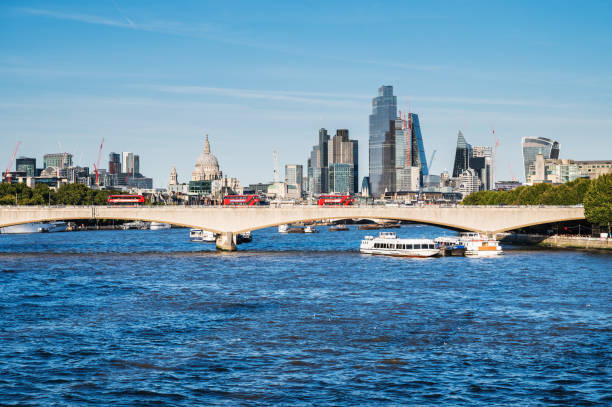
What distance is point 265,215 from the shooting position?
4619 inches

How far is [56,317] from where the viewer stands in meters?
56.4

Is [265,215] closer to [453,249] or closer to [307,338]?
[453,249]

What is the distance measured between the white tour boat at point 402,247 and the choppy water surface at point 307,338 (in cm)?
2462

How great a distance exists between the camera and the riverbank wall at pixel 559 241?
389 feet

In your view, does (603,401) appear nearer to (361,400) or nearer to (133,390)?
(361,400)

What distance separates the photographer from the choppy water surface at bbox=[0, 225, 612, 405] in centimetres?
3747

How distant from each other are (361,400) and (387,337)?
1314 centimetres

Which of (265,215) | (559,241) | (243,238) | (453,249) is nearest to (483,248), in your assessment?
(453,249)

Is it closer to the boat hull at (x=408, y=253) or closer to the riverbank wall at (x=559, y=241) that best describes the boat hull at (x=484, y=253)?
the boat hull at (x=408, y=253)

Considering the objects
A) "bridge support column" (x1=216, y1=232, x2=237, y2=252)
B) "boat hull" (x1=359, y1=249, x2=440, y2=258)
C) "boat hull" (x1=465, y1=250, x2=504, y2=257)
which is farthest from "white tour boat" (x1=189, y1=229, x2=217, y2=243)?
"boat hull" (x1=465, y1=250, x2=504, y2=257)

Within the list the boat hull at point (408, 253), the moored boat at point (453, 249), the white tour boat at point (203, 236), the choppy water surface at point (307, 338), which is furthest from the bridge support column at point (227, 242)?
the white tour boat at point (203, 236)

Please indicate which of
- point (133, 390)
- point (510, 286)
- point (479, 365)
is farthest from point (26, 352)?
point (510, 286)

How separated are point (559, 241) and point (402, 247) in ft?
106

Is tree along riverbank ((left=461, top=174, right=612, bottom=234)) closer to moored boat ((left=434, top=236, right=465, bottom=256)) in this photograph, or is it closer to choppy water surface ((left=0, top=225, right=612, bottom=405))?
moored boat ((left=434, top=236, right=465, bottom=256))
